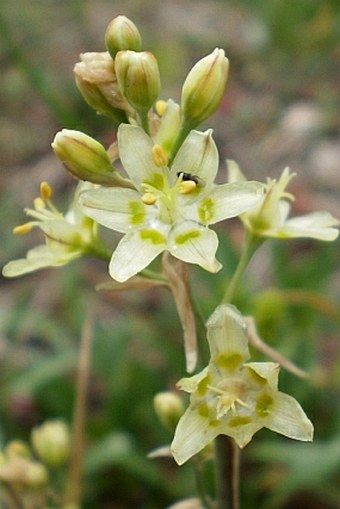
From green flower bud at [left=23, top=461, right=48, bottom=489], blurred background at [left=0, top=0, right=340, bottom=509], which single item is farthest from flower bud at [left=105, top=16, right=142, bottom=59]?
blurred background at [left=0, top=0, right=340, bottom=509]

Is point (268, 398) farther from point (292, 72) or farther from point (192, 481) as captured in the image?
point (292, 72)

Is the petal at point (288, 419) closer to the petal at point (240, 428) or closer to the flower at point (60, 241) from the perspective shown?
the petal at point (240, 428)

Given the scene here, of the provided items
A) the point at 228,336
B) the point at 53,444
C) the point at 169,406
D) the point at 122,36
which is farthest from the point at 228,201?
the point at 53,444

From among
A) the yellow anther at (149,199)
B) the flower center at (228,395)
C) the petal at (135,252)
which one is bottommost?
the flower center at (228,395)

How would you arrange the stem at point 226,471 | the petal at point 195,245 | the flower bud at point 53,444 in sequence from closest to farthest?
1. the petal at point 195,245
2. the stem at point 226,471
3. the flower bud at point 53,444

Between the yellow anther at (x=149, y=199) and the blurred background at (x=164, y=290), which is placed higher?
the yellow anther at (x=149, y=199)

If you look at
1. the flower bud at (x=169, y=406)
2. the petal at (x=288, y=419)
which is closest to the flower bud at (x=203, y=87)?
the petal at (x=288, y=419)
